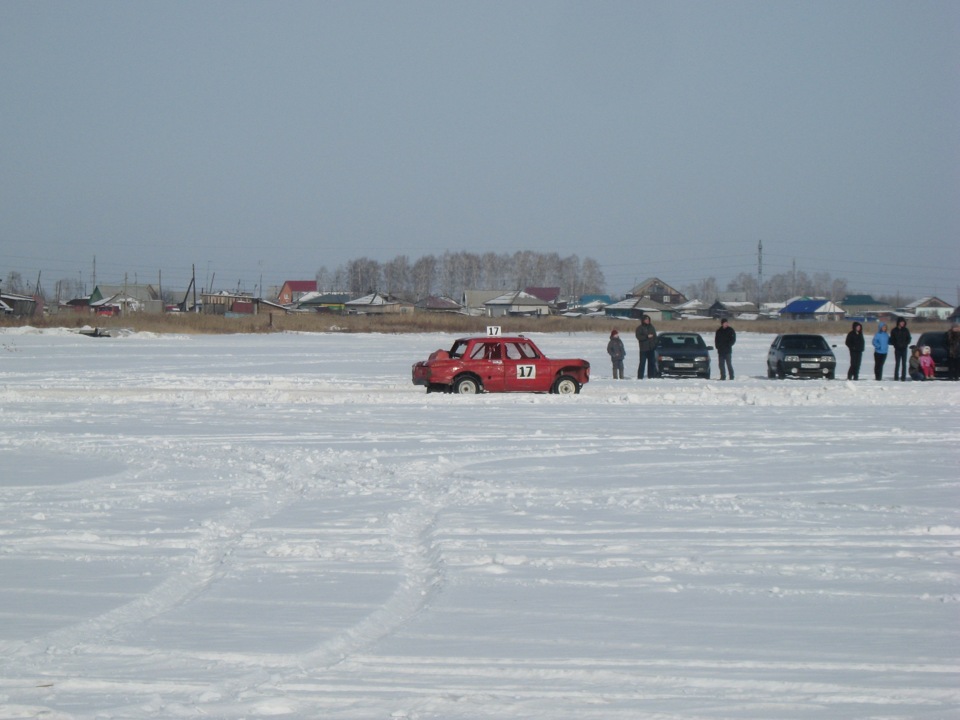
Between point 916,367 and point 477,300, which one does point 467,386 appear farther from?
point 477,300

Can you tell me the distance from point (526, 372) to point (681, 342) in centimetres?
942

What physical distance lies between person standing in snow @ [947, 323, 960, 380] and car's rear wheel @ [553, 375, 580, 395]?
37.3ft

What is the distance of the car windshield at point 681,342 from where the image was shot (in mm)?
32094

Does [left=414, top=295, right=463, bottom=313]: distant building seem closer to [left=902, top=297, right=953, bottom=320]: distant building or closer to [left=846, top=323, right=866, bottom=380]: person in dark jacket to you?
[left=902, top=297, right=953, bottom=320]: distant building

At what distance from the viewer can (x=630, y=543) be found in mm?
9195

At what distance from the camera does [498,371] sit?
24.8 metres

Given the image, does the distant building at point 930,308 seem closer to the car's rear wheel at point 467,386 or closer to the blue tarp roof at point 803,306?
the blue tarp roof at point 803,306

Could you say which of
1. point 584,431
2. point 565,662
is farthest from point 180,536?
point 584,431

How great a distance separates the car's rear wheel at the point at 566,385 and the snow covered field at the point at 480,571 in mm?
6281

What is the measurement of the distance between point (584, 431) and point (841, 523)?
8088 millimetres

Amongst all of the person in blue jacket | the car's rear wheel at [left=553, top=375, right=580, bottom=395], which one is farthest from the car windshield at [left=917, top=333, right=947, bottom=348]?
the car's rear wheel at [left=553, top=375, right=580, bottom=395]

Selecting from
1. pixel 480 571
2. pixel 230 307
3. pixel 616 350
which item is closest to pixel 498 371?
pixel 616 350

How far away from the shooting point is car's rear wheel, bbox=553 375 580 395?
A: 2495cm

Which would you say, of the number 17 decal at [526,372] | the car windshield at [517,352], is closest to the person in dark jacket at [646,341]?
the car windshield at [517,352]
